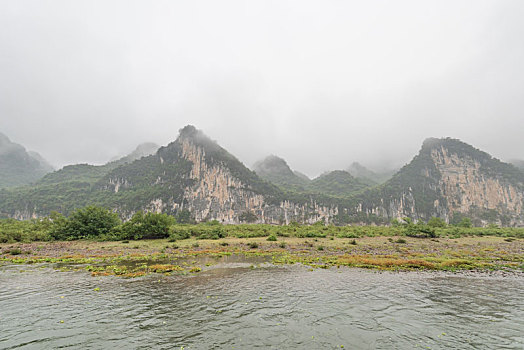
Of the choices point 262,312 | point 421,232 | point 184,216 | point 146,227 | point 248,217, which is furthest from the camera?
point 248,217

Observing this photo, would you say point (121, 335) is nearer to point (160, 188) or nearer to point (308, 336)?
point (308, 336)

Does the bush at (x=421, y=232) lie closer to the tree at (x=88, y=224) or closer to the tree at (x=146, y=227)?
the tree at (x=146, y=227)

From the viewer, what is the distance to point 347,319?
489 inches

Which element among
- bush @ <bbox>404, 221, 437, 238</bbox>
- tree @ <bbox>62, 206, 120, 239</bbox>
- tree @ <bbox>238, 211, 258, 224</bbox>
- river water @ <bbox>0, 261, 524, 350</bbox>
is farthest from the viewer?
tree @ <bbox>238, 211, 258, 224</bbox>

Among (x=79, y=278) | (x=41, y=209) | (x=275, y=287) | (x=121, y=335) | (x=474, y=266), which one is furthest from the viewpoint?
(x=41, y=209)

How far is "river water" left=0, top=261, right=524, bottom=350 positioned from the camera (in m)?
10.2

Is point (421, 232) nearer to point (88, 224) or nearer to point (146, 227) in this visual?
point (146, 227)

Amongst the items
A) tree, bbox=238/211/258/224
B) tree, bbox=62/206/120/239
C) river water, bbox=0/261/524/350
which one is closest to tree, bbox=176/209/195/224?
tree, bbox=238/211/258/224

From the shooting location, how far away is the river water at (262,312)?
401 inches

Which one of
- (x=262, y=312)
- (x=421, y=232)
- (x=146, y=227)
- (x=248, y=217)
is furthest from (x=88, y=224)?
(x=248, y=217)

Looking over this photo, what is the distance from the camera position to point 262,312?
13.3 metres

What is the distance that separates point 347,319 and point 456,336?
4.60 m

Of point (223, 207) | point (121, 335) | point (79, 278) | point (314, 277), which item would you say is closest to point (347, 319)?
point (314, 277)

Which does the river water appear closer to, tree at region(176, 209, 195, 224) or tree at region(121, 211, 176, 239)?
tree at region(121, 211, 176, 239)
